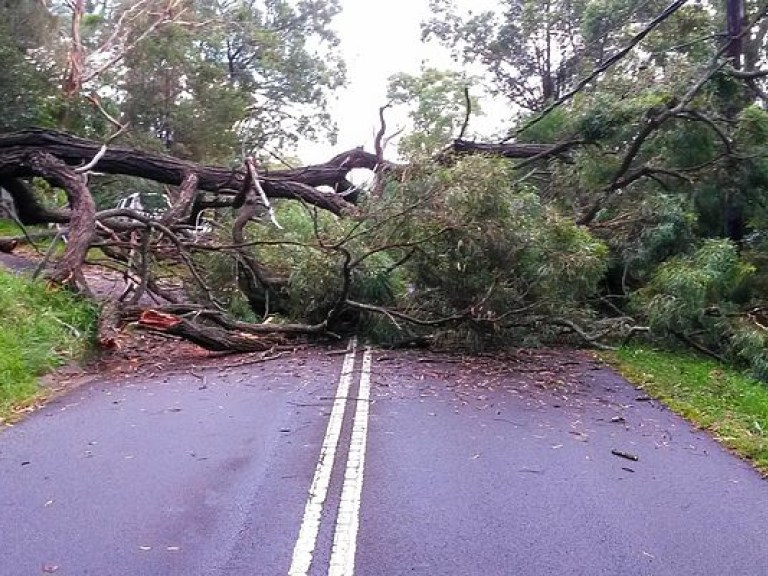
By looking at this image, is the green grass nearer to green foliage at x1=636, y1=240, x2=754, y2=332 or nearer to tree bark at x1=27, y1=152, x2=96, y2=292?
tree bark at x1=27, y1=152, x2=96, y2=292

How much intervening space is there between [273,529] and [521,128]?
12744mm

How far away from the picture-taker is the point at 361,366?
10.1m

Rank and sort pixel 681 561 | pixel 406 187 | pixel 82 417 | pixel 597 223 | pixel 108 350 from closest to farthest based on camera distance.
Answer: pixel 681 561, pixel 82 417, pixel 108 350, pixel 406 187, pixel 597 223

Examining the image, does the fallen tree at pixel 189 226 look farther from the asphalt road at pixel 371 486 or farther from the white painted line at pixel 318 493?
the white painted line at pixel 318 493

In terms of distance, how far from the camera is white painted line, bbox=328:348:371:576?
412 cm

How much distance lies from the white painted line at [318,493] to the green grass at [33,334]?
2.84 m

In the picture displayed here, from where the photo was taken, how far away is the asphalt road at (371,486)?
4.21 meters

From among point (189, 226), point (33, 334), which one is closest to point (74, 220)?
point (189, 226)

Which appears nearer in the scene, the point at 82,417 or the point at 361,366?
the point at 82,417

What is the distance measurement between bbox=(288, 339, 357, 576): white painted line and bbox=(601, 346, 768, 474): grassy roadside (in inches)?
117

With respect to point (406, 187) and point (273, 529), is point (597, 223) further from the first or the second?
point (273, 529)

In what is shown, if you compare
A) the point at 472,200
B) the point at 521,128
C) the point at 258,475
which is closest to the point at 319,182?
the point at 521,128

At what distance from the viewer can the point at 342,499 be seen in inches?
199

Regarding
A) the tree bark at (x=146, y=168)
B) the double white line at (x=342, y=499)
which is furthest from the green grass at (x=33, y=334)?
the tree bark at (x=146, y=168)
